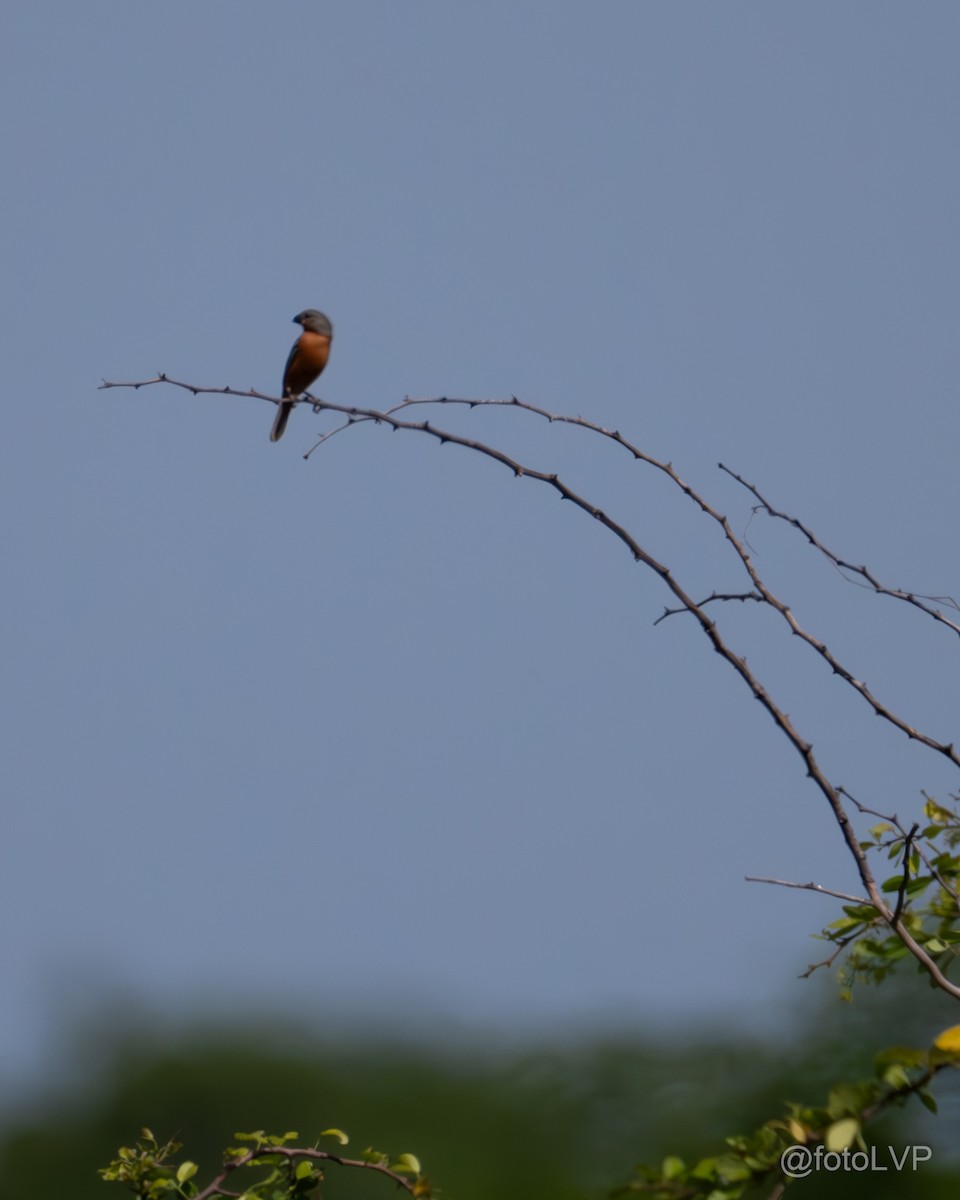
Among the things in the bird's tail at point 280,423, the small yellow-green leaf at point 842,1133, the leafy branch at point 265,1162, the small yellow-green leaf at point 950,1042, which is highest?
the bird's tail at point 280,423

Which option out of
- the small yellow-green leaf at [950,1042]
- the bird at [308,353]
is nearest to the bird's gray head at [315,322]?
the bird at [308,353]

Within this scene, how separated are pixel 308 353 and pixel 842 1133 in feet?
23.6

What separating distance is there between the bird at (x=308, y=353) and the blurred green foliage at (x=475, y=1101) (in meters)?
3.95

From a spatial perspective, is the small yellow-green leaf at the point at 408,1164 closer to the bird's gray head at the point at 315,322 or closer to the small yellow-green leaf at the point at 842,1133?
the small yellow-green leaf at the point at 842,1133

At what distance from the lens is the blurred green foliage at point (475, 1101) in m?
5.99

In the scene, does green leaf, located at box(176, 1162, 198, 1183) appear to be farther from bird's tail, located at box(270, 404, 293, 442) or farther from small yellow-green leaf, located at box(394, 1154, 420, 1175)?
bird's tail, located at box(270, 404, 293, 442)

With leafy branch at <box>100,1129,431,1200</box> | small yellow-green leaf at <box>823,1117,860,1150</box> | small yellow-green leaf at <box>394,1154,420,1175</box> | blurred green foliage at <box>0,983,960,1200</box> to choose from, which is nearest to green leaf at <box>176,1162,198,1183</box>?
leafy branch at <box>100,1129,431,1200</box>

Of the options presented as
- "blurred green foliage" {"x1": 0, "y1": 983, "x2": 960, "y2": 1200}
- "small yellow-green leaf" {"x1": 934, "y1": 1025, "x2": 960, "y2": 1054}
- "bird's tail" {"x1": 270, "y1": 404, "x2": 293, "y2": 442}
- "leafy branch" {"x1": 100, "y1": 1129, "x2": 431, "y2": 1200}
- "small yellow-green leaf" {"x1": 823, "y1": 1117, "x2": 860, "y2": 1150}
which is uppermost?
"bird's tail" {"x1": 270, "y1": 404, "x2": 293, "y2": 442}

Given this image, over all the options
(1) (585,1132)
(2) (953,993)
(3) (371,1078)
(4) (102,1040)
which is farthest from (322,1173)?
(4) (102,1040)

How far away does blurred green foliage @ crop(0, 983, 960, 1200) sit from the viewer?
5992mm

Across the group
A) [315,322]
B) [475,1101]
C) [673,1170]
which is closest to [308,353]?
[315,322]

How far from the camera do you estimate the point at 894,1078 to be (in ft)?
6.44

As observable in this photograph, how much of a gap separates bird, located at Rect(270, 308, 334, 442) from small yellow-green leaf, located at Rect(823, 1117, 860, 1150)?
707cm

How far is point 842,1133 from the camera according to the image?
1.96m
